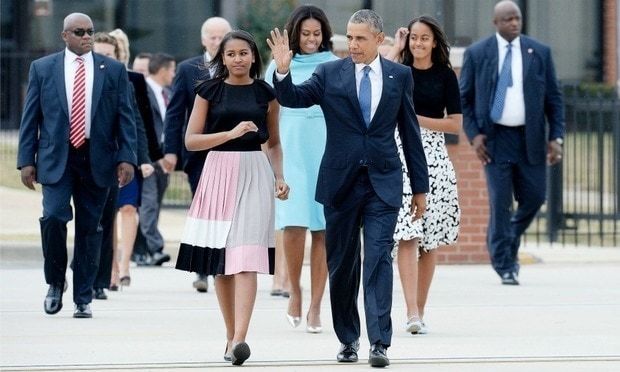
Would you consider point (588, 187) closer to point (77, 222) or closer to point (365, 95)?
point (77, 222)

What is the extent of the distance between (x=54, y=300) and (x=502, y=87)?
400 cm

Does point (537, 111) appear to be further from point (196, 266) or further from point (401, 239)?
point (196, 266)

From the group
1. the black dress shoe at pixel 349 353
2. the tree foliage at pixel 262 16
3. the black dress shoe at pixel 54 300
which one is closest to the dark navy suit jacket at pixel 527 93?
the black dress shoe at pixel 54 300

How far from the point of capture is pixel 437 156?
10.3 meters

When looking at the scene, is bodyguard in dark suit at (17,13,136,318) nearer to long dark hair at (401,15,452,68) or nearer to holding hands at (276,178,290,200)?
long dark hair at (401,15,452,68)

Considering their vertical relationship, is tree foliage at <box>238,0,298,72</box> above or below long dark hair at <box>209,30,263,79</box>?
below

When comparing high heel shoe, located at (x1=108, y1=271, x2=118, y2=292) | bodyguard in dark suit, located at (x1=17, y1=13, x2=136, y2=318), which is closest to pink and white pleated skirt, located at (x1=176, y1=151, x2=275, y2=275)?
bodyguard in dark suit, located at (x1=17, y1=13, x2=136, y2=318)

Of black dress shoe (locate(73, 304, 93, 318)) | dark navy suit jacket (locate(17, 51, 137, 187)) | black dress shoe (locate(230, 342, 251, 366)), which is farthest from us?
black dress shoe (locate(73, 304, 93, 318))

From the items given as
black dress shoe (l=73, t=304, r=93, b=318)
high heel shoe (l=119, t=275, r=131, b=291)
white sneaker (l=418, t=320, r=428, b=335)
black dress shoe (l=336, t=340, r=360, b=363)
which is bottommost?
high heel shoe (l=119, t=275, r=131, b=291)

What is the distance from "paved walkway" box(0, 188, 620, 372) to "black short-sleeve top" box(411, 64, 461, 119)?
4.19ft

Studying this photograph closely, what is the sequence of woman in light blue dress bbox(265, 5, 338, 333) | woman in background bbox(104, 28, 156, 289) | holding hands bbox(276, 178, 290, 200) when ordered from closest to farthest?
holding hands bbox(276, 178, 290, 200)
woman in light blue dress bbox(265, 5, 338, 333)
woman in background bbox(104, 28, 156, 289)

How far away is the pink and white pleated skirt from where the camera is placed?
860cm

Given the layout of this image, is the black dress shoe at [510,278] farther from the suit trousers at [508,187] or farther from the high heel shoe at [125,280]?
the high heel shoe at [125,280]

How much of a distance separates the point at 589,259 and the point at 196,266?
23.1 feet
